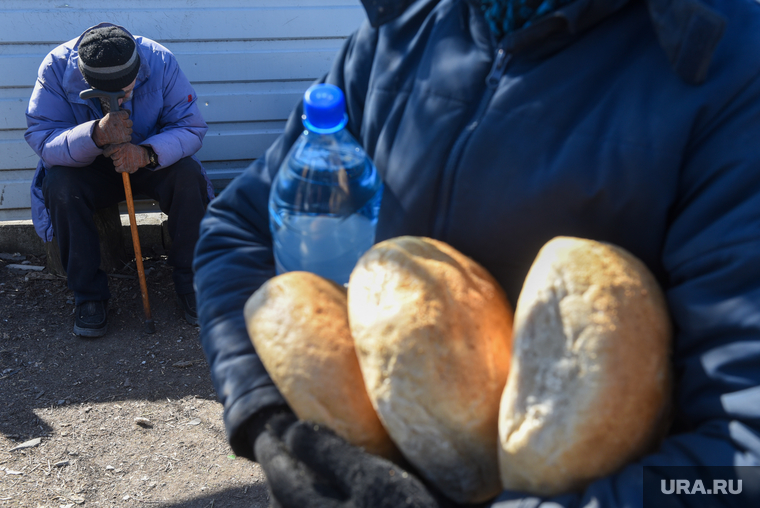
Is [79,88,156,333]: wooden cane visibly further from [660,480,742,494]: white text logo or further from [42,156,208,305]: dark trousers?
[660,480,742,494]: white text logo

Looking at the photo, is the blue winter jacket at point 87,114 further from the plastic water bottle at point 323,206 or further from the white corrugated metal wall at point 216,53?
the plastic water bottle at point 323,206

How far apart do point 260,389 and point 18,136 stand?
200 inches

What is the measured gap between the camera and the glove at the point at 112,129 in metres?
3.97

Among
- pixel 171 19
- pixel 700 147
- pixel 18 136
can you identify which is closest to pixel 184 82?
pixel 171 19

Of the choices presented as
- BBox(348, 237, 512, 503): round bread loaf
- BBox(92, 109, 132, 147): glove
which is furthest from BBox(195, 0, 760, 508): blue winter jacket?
BBox(92, 109, 132, 147): glove

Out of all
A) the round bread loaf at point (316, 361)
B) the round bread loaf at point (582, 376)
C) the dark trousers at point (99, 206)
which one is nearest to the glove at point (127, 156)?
the dark trousers at point (99, 206)

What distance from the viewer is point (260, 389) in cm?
113

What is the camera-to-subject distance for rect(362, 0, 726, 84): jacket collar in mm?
936

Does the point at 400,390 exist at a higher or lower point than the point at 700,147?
lower

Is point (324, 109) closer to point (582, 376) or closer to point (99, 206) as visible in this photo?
point (582, 376)

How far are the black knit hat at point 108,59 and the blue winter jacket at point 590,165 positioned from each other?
10.0 ft

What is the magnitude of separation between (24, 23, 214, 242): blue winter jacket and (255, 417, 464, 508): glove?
12.1ft

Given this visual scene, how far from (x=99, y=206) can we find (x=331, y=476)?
163 inches

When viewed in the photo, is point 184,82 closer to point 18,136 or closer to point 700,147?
point 18,136
